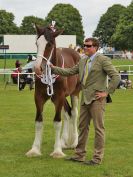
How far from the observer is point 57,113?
9070 millimetres

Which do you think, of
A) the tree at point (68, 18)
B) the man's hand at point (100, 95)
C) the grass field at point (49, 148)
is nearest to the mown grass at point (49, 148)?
the grass field at point (49, 148)

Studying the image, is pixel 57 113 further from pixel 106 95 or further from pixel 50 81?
pixel 106 95

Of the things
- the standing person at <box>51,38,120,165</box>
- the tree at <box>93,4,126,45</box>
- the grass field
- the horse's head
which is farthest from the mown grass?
the tree at <box>93,4,126,45</box>

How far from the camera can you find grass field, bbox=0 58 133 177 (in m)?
7.78

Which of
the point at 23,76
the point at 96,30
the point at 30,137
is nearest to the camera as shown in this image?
the point at 30,137

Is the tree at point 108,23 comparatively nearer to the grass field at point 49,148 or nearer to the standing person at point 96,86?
the grass field at point 49,148

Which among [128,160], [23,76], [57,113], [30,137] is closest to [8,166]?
[57,113]

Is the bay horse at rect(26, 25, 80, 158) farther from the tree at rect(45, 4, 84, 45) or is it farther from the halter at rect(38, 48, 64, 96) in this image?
the tree at rect(45, 4, 84, 45)

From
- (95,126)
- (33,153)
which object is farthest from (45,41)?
(33,153)

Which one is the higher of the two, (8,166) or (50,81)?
(50,81)

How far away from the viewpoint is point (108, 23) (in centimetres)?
11606

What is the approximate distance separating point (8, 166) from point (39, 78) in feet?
5.43

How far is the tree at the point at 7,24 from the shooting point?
393 ft

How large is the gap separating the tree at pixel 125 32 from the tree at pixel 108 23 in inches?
964
